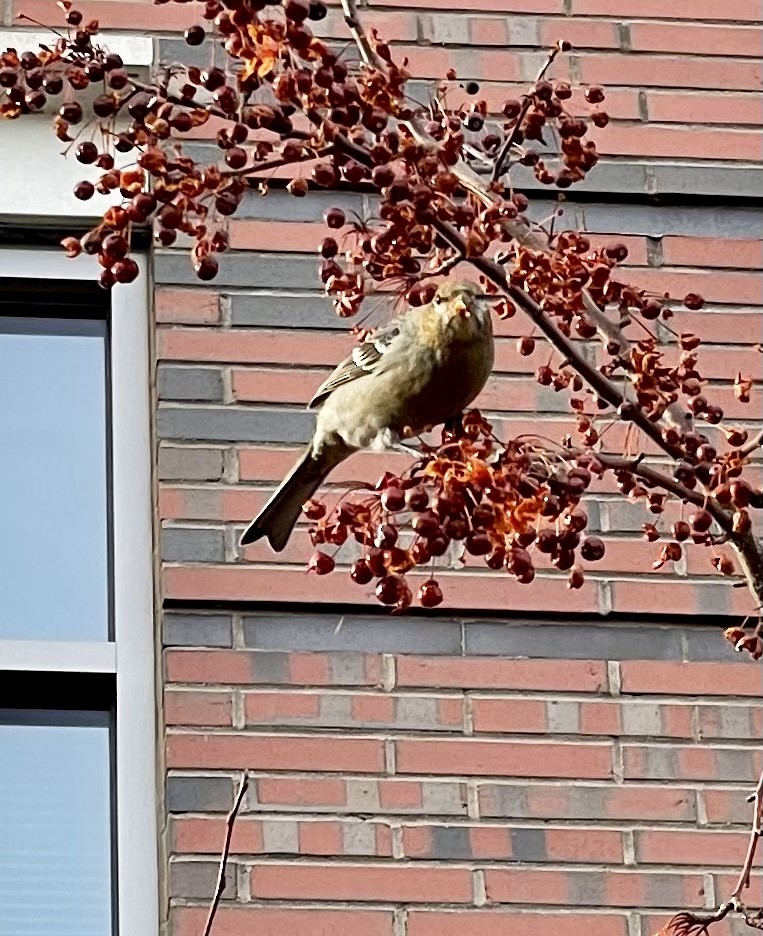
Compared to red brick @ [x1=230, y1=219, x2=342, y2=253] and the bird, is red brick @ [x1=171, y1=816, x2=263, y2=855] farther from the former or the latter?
red brick @ [x1=230, y1=219, x2=342, y2=253]

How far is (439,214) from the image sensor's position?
110 inches

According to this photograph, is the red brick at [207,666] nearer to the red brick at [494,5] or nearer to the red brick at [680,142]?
the red brick at [680,142]

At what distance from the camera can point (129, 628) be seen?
4441 mm

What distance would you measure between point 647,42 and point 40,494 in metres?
1.66

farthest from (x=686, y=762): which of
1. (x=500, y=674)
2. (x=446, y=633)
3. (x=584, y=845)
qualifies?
(x=446, y=633)

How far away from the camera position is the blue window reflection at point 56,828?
A: 13.9 feet

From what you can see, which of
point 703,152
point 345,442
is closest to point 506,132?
point 345,442

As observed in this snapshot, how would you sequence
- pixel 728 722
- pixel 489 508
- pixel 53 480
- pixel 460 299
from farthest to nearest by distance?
pixel 53 480
pixel 728 722
pixel 460 299
pixel 489 508

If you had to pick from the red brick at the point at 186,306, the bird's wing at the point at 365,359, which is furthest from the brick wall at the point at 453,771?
the red brick at the point at 186,306

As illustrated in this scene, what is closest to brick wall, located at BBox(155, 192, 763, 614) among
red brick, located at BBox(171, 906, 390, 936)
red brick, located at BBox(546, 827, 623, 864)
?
red brick, located at BBox(546, 827, 623, 864)

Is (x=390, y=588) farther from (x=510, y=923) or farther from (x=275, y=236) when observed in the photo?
(x=275, y=236)

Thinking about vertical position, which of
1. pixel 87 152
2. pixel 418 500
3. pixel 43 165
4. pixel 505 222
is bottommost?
pixel 418 500

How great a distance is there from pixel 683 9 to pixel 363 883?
2107 millimetres

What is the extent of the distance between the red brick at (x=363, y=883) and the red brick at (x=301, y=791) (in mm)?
120
